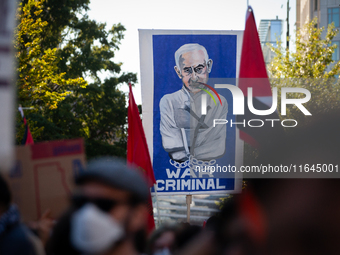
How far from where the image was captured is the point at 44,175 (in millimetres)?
2410

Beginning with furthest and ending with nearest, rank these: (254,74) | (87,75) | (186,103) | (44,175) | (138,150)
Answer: (87,75) < (186,103) < (138,150) < (254,74) < (44,175)

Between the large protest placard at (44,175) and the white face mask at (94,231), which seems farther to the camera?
the large protest placard at (44,175)

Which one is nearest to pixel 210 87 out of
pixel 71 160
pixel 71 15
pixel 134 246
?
pixel 71 160

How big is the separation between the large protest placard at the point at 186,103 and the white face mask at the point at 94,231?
684 cm

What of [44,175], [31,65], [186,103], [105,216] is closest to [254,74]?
[186,103]

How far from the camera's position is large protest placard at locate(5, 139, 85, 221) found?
2361 millimetres

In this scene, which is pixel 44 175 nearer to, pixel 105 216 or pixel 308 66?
pixel 105 216

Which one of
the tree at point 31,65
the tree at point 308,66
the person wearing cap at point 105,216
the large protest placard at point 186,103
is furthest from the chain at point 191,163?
the person wearing cap at point 105,216

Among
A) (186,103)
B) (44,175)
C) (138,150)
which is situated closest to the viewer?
(44,175)

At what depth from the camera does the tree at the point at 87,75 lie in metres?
19.2

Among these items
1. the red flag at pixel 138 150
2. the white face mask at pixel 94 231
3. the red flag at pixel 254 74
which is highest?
the red flag at pixel 254 74

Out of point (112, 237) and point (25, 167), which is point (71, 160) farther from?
point (112, 237)

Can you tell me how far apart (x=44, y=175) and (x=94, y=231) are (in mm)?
1114

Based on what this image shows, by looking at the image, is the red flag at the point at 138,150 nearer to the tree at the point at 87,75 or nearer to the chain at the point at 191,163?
the chain at the point at 191,163
